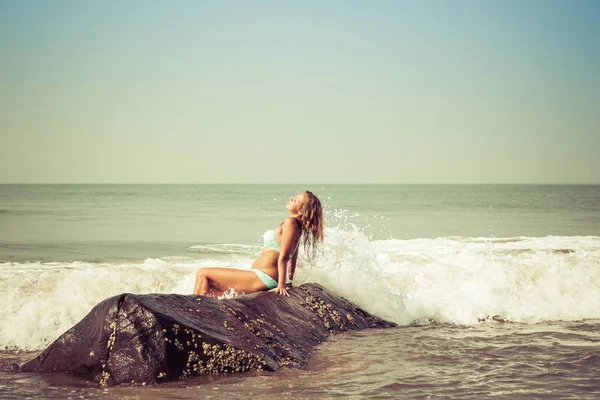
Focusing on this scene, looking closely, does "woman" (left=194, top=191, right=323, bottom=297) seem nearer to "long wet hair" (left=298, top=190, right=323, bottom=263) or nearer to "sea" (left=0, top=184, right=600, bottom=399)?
"long wet hair" (left=298, top=190, right=323, bottom=263)

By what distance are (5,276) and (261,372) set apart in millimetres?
8433

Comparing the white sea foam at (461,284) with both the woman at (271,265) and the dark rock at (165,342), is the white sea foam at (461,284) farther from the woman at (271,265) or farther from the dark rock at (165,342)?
the dark rock at (165,342)

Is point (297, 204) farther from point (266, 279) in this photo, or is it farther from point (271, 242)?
point (266, 279)

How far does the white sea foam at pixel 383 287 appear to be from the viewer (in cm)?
890

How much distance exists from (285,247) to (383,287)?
240cm

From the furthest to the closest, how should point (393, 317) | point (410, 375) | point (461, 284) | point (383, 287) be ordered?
point (461, 284)
point (383, 287)
point (393, 317)
point (410, 375)

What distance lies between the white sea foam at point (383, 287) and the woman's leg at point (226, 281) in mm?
1299

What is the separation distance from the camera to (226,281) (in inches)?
299

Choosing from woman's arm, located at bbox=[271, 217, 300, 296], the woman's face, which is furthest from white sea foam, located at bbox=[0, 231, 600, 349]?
the woman's face

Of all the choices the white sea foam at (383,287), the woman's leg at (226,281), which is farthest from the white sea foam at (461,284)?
the woman's leg at (226,281)

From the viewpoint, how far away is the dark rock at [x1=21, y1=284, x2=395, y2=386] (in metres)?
5.02

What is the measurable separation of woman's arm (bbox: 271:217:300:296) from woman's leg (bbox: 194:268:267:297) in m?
0.40

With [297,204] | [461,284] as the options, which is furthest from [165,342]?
Result: [461,284]

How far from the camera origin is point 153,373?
16.5 ft
